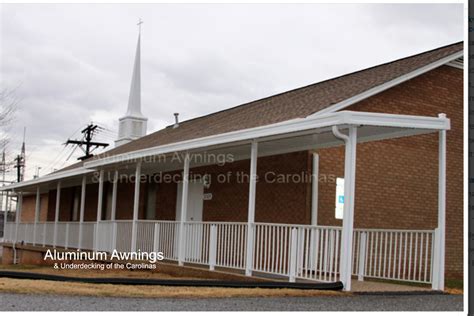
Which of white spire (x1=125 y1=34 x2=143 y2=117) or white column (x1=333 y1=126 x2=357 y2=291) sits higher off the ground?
white spire (x1=125 y1=34 x2=143 y2=117)

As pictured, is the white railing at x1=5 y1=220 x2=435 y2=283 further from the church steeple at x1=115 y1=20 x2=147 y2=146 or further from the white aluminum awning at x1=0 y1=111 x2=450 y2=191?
the church steeple at x1=115 y1=20 x2=147 y2=146

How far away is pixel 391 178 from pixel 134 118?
53.6ft

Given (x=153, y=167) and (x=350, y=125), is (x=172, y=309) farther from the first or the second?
(x=153, y=167)

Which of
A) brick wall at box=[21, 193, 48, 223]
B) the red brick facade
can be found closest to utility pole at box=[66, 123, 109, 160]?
brick wall at box=[21, 193, 48, 223]

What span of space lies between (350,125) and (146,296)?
3.88 meters

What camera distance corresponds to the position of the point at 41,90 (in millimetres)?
25125

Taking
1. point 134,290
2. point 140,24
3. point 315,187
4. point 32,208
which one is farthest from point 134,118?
point 134,290

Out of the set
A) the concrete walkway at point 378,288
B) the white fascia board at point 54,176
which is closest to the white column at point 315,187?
the concrete walkway at point 378,288

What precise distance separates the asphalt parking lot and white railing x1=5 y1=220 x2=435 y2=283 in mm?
1284

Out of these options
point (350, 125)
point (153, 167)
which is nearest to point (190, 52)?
point (153, 167)

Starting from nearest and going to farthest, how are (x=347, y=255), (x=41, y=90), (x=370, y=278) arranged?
(x=347, y=255) → (x=370, y=278) → (x=41, y=90)

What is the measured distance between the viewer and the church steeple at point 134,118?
94.4 ft

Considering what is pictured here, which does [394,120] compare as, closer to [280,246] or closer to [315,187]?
[280,246]

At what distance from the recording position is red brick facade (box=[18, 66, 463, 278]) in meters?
14.1
